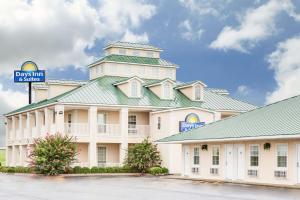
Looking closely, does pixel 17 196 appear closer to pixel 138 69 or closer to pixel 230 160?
pixel 230 160

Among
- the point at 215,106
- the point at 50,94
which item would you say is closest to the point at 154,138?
the point at 215,106

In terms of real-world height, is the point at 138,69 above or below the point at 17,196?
above

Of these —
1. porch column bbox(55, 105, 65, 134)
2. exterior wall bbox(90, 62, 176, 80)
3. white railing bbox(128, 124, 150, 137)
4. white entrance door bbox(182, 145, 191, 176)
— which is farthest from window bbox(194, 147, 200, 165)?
exterior wall bbox(90, 62, 176, 80)

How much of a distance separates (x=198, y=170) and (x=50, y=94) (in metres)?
22.4

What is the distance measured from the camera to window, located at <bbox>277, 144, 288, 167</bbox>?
111ft

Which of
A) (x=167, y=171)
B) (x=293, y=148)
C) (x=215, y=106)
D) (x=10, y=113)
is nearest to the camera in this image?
(x=293, y=148)

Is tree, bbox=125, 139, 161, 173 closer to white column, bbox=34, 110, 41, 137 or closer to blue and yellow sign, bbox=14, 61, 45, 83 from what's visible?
white column, bbox=34, 110, 41, 137

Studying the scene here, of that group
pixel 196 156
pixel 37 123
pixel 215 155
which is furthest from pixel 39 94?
pixel 215 155

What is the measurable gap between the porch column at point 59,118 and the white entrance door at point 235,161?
1797 cm

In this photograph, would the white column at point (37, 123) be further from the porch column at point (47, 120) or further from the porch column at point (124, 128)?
the porch column at point (124, 128)

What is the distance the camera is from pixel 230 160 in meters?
38.6

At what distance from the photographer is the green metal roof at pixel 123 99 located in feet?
175

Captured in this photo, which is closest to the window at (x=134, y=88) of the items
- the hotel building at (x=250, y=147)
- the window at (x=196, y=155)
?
the hotel building at (x=250, y=147)

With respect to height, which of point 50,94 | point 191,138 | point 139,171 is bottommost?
point 139,171
